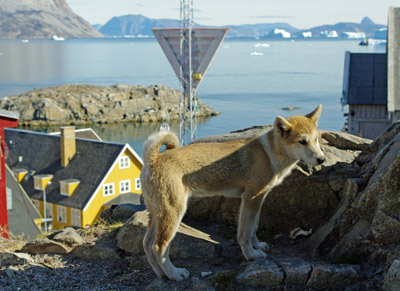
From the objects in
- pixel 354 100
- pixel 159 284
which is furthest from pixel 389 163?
pixel 354 100

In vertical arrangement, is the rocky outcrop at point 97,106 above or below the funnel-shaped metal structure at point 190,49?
below

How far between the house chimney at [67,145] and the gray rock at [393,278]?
38.6 metres

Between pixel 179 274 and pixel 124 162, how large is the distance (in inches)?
1348

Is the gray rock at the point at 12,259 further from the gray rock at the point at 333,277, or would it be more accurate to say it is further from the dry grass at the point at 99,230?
the gray rock at the point at 333,277

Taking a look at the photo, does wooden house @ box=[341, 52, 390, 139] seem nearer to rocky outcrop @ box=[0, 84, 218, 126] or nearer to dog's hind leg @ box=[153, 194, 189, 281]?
dog's hind leg @ box=[153, 194, 189, 281]

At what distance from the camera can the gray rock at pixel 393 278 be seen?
6.64 m

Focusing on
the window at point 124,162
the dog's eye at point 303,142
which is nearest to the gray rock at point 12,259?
the dog's eye at point 303,142

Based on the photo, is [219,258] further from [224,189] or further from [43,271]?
[43,271]

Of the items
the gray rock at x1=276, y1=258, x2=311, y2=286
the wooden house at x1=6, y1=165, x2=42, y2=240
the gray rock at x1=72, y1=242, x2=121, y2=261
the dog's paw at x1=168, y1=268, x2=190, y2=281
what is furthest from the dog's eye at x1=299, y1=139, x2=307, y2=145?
the wooden house at x1=6, y1=165, x2=42, y2=240

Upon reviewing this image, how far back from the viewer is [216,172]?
833 centimetres

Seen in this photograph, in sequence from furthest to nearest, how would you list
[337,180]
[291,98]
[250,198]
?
[291,98], [337,180], [250,198]

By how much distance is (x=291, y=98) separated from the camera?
98.4 meters

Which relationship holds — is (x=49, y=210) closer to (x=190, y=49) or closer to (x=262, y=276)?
(x=190, y=49)

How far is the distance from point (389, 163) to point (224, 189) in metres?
2.57
